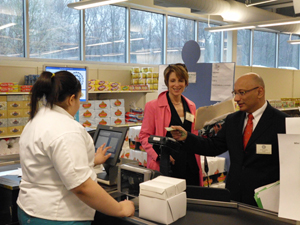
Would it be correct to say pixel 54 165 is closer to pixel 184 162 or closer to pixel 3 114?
pixel 184 162

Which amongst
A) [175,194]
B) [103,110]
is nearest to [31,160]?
[175,194]

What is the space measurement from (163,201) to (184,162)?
1248 mm

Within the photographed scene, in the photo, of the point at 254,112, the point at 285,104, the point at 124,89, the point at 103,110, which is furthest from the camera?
the point at 285,104

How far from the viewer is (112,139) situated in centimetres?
199

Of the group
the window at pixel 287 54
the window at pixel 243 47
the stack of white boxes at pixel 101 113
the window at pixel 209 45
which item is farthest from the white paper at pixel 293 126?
the window at pixel 287 54

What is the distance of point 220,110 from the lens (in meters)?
2.78

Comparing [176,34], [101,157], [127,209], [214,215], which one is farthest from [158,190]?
[176,34]

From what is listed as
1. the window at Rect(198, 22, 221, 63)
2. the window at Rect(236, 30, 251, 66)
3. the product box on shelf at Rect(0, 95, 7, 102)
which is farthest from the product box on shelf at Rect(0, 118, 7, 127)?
the window at Rect(236, 30, 251, 66)

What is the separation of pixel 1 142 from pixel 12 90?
750mm

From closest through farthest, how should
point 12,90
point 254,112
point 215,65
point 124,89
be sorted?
point 254,112 < point 215,65 < point 12,90 < point 124,89

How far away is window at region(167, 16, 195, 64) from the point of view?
27.5 ft

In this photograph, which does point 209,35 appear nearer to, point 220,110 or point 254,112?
point 220,110

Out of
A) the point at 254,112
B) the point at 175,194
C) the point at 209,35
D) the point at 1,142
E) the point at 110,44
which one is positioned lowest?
the point at 1,142

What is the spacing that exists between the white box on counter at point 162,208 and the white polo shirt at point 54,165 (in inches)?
9.6
